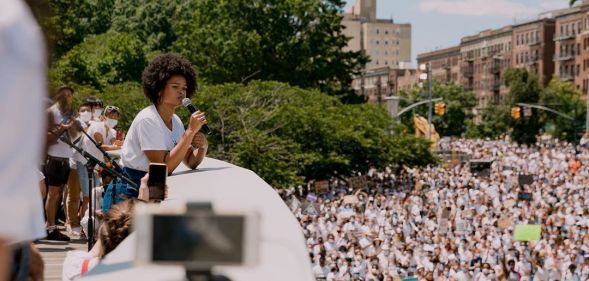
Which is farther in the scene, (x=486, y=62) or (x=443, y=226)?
(x=486, y=62)

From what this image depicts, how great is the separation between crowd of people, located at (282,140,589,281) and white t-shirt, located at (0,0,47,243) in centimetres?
2209

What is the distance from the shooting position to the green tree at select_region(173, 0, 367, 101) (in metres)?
62.7

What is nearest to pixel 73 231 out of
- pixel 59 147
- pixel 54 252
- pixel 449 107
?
pixel 59 147

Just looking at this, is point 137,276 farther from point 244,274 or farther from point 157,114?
point 157,114

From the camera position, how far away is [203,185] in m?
3.80

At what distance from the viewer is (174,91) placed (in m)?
5.12

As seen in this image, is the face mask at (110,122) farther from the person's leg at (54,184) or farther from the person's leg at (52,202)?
the person's leg at (52,202)

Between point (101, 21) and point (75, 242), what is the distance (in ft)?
233

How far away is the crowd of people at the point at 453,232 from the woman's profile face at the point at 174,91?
18.3 meters

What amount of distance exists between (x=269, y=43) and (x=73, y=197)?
5606 centimetres

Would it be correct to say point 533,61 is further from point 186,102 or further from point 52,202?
point 186,102

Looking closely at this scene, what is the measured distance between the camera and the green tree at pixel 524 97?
11362cm

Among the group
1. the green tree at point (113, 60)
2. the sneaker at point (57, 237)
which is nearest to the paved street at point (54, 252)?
the sneaker at point (57, 237)

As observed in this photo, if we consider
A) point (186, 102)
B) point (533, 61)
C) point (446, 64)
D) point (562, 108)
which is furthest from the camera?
point (446, 64)
